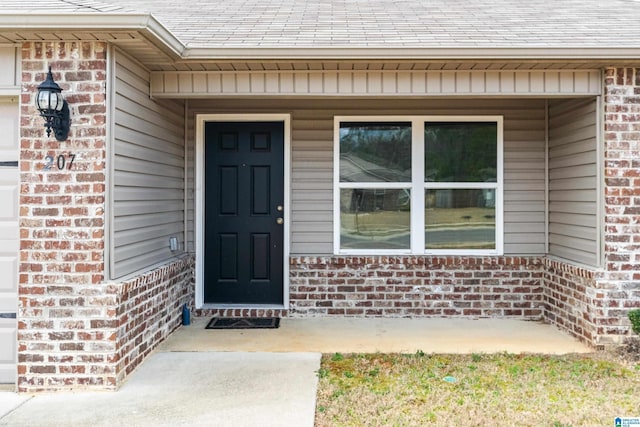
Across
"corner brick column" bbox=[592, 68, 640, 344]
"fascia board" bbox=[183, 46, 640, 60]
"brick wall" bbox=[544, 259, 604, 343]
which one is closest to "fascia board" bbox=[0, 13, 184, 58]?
"fascia board" bbox=[183, 46, 640, 60]

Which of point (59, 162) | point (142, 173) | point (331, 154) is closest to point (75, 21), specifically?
point (59, 162)

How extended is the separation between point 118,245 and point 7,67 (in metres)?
1.51

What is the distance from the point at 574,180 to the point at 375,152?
6.69ft

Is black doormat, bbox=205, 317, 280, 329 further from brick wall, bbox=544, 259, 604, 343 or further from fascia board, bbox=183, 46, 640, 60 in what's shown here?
brick wall, bbox=544, 259, 604, 343

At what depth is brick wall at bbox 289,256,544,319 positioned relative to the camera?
5.83m

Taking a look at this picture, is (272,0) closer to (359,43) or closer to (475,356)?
(359,43)

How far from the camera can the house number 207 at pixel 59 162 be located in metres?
3.83

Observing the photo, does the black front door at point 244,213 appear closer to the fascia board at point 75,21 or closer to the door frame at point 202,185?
the door frame at point 202,185

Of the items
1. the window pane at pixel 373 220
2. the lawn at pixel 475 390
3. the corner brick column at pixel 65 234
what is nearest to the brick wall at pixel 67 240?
the corner brick column at pixel 65 234

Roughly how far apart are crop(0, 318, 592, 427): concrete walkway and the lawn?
218 millimetres

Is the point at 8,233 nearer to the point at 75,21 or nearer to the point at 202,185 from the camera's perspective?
the point at 75,21

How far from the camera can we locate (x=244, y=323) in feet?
18.5

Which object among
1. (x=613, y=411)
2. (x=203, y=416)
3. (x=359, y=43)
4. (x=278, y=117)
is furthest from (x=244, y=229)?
(x=613, y=411)

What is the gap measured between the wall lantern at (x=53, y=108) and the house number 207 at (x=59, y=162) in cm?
14
